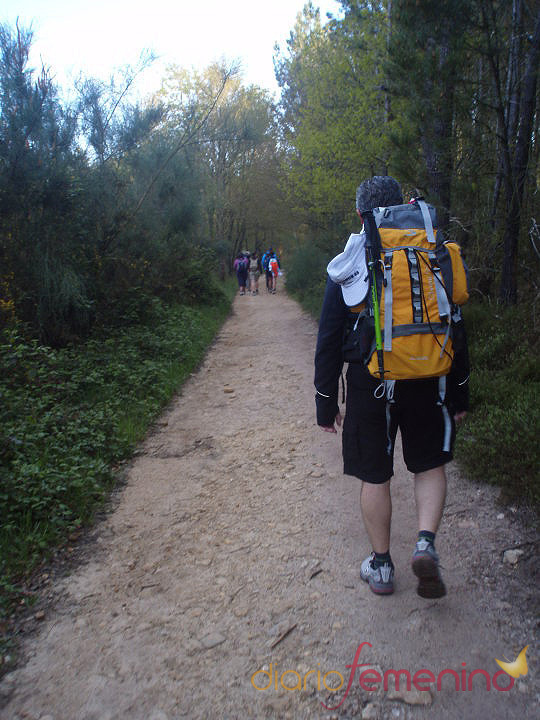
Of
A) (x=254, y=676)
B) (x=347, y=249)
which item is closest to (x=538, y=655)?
(x=254, y=676)

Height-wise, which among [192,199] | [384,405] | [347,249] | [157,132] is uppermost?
[157,132]

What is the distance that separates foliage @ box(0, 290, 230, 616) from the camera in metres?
3.91

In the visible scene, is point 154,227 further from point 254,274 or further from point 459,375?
point 254,274

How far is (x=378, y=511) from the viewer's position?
2871mm

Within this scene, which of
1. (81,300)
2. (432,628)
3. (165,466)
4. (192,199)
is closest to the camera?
(432,628)

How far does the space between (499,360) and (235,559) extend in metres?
3.68

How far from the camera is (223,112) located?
1274 cm

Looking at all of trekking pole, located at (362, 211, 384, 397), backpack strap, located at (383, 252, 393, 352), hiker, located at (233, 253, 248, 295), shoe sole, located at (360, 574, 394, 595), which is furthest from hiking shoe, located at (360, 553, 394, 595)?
hiker, located at (233, 253, 248, 295)

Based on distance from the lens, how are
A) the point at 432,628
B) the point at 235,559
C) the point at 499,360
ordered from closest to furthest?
the point at 432,628 → the point at 235,559 → the point at 499,360

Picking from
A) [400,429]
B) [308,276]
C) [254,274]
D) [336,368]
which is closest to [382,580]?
[400,429]

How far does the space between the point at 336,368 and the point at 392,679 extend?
1.42 metres

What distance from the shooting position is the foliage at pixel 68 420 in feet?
12.8

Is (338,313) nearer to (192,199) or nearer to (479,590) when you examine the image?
(479,590)

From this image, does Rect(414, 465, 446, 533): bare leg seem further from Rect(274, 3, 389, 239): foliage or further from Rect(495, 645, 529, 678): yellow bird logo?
Rect(274, 3, 389, 239): foliage
